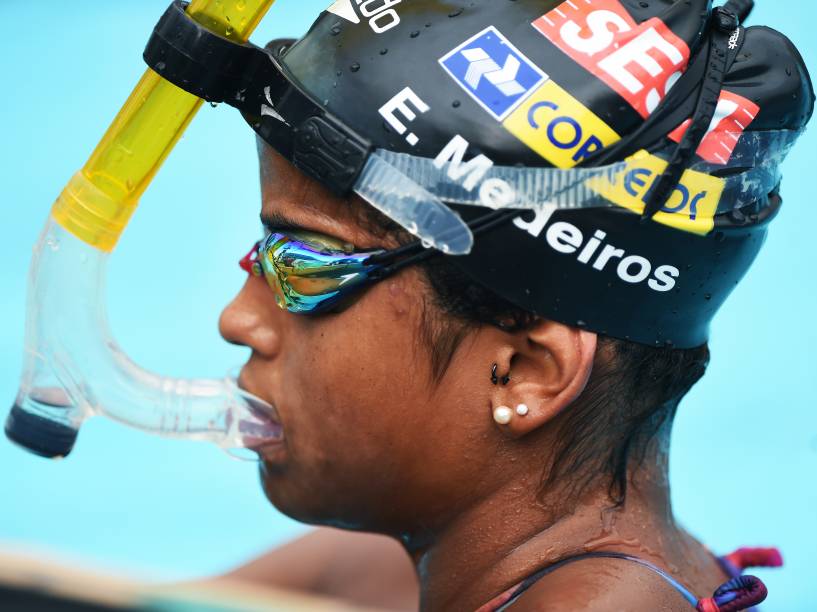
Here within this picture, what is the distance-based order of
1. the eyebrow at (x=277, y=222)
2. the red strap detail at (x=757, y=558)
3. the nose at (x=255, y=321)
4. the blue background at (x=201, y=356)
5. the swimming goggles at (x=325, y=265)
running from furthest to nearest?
the blue background at (x=201, y=356)
the red strap detail at (x=757, y=558)
the nose at (x=255, y=321)
the eyebrow at (x=277, y=222)
the swimming goggles at (x=325, y=265)

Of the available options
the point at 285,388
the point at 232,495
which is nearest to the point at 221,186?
the point at 232,495

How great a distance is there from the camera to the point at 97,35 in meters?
9.58

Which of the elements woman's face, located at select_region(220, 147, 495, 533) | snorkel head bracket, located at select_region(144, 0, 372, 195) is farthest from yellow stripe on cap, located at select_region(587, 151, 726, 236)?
snorkel head bracket, located at select_region(144, 0, 372, 195)

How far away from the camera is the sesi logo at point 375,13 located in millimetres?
2789

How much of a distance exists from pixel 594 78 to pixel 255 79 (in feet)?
2.52

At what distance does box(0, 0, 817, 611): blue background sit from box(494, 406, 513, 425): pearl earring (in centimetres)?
325

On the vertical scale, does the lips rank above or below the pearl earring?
below

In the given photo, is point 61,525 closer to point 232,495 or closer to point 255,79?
point 232,495

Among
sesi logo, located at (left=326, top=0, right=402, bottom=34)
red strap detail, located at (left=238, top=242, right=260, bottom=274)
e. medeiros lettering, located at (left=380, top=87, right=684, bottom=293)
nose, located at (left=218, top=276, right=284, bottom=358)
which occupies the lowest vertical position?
nose, located at (left=218, top=276, right=284, bottom=358)

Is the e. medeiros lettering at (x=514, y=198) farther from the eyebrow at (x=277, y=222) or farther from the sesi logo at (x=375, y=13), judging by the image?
the eyebrow at (x=277, y=222)

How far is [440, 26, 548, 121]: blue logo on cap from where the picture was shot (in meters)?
2.67

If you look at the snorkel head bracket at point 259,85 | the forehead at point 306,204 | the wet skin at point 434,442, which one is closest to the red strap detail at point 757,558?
the wet skin at point 434,442

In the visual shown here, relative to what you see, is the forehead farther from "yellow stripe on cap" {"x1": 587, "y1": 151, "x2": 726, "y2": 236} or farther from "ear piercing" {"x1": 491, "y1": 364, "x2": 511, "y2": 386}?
"yellow stripe on cap" {"x1": 587, "y1": 151, "x2": 726, "y2": 236}

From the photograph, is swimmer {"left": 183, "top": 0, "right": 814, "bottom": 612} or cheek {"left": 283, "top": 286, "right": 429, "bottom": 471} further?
cheek {"left": 283, "top": 286, "right": 429, "bottom": 471}
